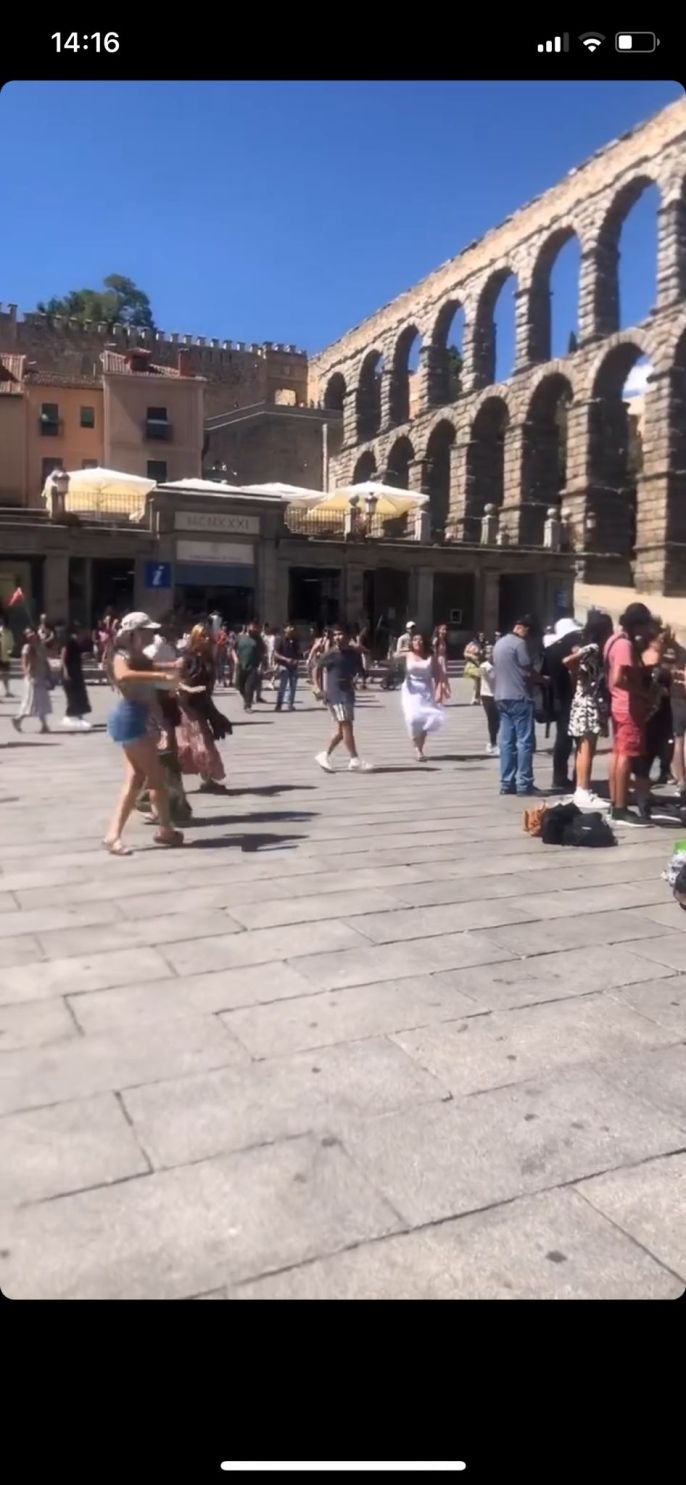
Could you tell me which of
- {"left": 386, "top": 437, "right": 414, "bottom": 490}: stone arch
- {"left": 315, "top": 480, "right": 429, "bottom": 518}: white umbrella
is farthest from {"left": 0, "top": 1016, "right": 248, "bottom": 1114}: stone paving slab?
{"left": 386, "top": 437, "right": 414, "bottom": 490}: stone arch

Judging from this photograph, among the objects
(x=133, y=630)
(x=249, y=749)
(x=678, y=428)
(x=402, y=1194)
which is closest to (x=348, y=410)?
(x=678, y=428)

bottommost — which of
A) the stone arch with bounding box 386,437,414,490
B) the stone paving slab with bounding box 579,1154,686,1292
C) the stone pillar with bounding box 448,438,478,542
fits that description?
the stone paving slab with bounding box 579,1154,686,1292

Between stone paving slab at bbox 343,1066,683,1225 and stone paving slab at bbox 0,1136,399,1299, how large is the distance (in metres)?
0.11

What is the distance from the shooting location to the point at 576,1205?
265 centimetres

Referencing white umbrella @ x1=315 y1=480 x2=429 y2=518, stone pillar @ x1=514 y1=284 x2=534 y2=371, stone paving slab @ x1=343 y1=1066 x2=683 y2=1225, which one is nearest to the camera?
stone paving slab @ x1=343 y1=1066 x2=683 y2=1225

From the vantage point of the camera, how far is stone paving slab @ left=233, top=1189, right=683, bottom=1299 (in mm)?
2256

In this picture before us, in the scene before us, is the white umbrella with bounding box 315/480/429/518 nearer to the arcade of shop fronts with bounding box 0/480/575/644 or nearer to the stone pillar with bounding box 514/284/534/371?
the arcade of shop fronts with bounding box 0/480/575/644

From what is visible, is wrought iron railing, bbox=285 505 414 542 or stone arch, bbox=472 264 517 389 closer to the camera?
wrought iron railing, bbox=285 505 414 542

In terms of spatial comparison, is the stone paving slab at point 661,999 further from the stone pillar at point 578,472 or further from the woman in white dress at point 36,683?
the stone pillar at point 578,472

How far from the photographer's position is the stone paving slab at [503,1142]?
2.72m

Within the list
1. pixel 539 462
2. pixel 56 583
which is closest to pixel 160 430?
pixel 56 583

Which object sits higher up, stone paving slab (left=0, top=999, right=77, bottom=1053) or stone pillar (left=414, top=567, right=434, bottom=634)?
→ stone pillar (left=414, top=567, right=434, bottom=634)

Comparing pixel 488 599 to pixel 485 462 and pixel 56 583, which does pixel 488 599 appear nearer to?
pixel 56 583
